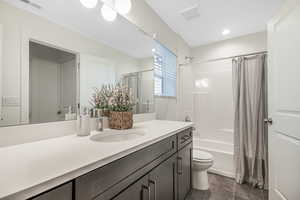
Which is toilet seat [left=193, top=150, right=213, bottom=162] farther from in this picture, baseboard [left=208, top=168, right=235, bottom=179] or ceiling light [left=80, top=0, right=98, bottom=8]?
ceiling light [left=80, top=0, right=98, bottom=8]

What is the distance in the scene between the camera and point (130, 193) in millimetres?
763

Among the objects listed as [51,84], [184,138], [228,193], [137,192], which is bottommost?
[228,193]

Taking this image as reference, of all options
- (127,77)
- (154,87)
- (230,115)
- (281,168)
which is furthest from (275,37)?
(230,115)

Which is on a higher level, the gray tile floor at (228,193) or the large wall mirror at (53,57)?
the large wall mirror at (53,57)

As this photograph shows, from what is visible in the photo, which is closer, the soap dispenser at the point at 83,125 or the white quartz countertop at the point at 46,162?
the white quartz countertop at the point at 46,162

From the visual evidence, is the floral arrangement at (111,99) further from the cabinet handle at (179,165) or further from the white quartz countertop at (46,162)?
the cabinet handle at (179,165)

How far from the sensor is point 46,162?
565 mm

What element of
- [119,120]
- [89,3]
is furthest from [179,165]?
[89,3]

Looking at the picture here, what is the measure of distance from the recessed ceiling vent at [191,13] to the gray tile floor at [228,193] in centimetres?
236

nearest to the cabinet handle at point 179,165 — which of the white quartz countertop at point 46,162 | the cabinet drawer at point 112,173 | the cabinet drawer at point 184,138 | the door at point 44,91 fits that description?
the cabinet drawer at point 184,138

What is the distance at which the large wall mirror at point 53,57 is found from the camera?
799 mm

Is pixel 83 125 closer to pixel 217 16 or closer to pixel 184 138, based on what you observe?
pixel 184 138

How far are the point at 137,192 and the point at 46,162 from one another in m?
0.50

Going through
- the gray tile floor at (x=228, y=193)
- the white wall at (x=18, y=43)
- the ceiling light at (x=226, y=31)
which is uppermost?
the ceiling light at (x=226, y=31)
